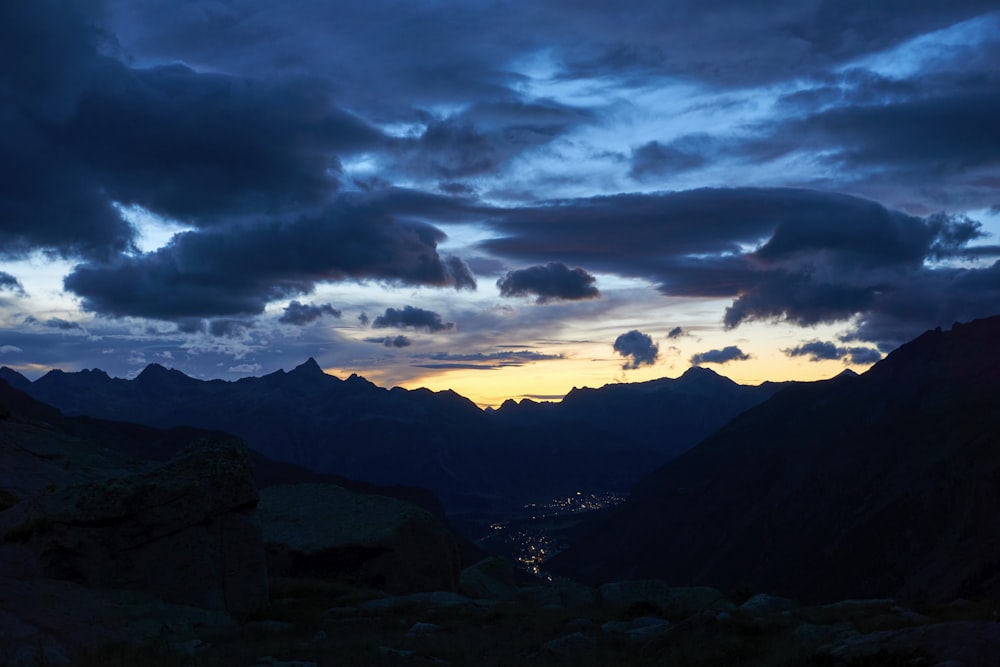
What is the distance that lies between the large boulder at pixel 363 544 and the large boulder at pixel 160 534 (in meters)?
7.95

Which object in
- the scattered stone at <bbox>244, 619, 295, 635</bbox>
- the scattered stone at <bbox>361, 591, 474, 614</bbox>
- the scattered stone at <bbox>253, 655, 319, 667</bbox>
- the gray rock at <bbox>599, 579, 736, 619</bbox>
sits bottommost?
the gray rock at <bbox>599, 579, 736, 619</bbox>

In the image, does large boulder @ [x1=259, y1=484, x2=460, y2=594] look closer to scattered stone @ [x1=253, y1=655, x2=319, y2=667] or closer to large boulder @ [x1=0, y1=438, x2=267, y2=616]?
large boulder @ [x1=0, y1=438, x2=267, y2=616]

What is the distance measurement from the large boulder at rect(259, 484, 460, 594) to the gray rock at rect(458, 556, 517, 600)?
1034mm

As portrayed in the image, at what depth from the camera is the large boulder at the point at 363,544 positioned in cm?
3472

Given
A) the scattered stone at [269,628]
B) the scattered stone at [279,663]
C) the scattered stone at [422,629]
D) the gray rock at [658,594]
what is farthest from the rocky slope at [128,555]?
the gray rock at [658,594]

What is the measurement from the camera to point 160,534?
25.2 metres

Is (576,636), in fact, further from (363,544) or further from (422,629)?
(363,544)

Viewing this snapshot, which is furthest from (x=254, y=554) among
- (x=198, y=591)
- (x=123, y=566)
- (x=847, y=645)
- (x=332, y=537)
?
(x=847, y=645)

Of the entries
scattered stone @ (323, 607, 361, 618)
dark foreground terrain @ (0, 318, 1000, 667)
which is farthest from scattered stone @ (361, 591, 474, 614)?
scattered stone @ (323, 607, 361, 618)

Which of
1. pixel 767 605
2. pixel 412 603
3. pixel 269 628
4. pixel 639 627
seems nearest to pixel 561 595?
pixel 412 603

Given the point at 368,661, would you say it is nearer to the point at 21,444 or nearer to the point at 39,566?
the point at 39,566

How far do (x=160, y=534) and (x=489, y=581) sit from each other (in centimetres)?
2018

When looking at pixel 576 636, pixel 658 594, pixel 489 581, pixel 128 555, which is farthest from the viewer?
pixel 489 581

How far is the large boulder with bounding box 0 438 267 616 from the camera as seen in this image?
78.2 ft
